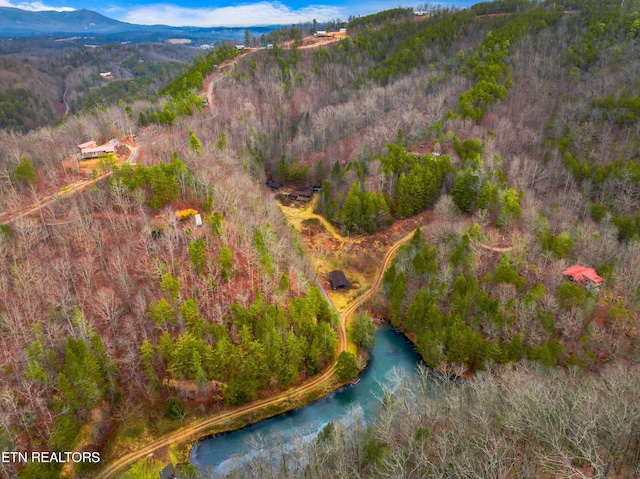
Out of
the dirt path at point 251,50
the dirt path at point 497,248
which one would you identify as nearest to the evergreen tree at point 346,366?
the dirt path at point 497,248

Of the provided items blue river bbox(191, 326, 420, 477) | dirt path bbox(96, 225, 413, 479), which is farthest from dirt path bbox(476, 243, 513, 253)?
dirt path bbox(96, 225, 413, 479)

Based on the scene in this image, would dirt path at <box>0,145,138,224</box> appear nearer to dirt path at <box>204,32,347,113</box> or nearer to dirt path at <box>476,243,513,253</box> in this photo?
dirt path at <box>476,243,513,253</box>

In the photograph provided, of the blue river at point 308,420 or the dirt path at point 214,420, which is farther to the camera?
the blue river at point 308,420

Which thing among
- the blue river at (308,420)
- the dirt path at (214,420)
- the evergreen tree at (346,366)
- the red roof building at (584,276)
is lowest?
the blue river at (308,420)

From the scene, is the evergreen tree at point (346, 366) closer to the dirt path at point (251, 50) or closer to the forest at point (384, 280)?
the forest at point (384, 280)

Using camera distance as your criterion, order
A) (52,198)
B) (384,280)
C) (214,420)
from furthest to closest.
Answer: (384,280), (52,198), (214,420)

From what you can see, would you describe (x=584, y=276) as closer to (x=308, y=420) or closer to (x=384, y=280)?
(x=384, y=280)

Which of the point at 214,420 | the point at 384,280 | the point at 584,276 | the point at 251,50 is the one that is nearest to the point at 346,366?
the point at 214,420
